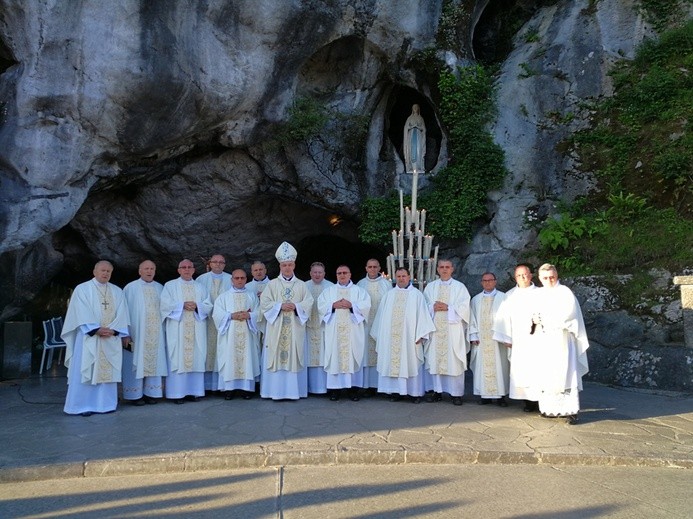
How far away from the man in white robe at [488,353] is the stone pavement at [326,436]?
0.25 meters

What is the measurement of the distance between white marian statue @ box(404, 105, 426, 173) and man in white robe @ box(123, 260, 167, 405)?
701 cm

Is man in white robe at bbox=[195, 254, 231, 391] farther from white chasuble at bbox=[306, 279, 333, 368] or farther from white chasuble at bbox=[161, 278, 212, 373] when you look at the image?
white chasuble at bbox=[306, 279, 333, 368]

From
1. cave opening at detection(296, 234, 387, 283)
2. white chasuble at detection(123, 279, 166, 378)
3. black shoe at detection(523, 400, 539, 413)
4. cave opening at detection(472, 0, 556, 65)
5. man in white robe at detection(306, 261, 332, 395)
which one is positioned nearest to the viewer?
black shoe at detection(523, 400, 539, 413)

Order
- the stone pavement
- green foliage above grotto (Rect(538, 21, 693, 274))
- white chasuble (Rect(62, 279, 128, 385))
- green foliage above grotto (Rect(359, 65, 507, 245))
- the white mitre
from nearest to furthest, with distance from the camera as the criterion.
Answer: the stone pavement
white chasuble (Rect(62, 279, 128, 385))
the white mitre
green foliage above grotto (Rect(538, 21, 693, 274))
green foliage above grotto (Rect(359, 65, 507, 245))

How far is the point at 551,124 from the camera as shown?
12.9 m

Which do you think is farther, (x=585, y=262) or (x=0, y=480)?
(x=585, y=262)

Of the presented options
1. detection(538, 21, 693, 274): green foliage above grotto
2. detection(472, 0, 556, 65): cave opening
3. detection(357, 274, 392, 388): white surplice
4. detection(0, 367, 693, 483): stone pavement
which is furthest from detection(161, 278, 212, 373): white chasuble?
detection(472, 0, 556, 65): cave opening

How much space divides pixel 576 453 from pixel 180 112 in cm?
849

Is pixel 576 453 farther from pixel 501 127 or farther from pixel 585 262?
pixel 501 127

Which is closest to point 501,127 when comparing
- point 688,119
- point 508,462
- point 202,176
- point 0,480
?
point 688,119

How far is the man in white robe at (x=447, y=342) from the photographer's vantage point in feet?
27.2

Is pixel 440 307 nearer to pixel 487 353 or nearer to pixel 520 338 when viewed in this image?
pixel 487 353

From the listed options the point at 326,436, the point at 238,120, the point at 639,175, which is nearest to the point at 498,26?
the point at 639,175

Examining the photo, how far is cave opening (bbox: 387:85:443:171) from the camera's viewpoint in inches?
571
